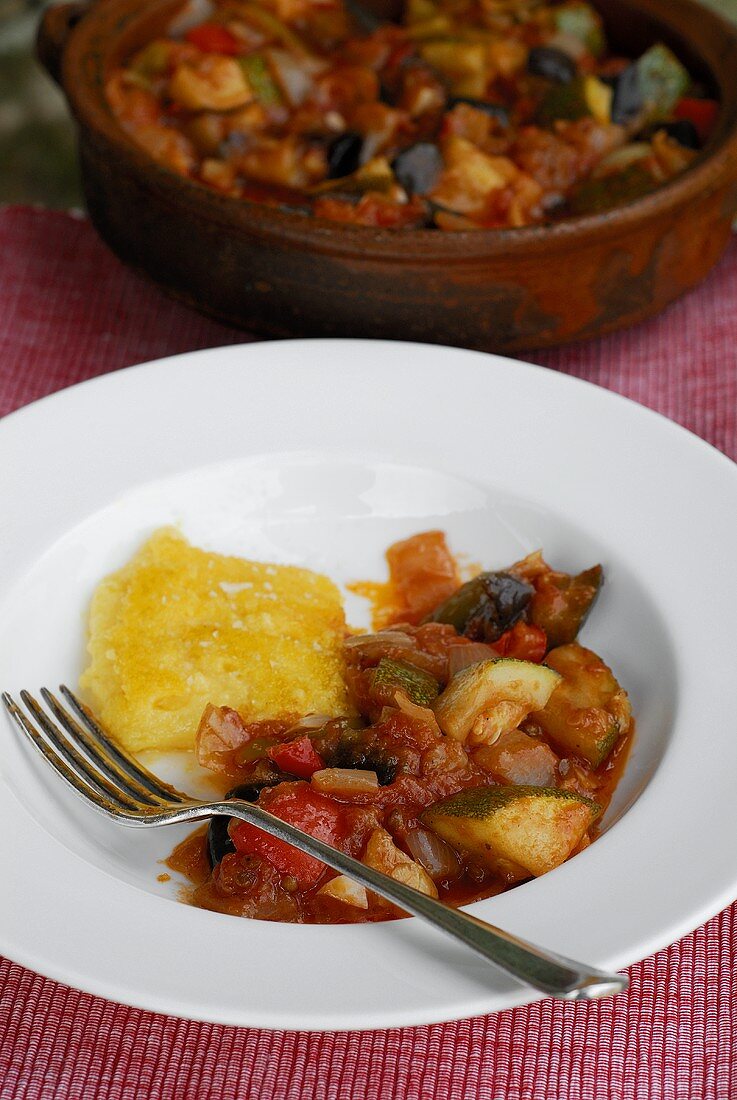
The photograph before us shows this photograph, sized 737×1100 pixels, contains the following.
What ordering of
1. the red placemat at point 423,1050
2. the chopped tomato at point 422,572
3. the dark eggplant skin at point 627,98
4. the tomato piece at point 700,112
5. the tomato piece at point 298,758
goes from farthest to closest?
the dark eggplant skin at point 627,98
the tomato piece at point 700,112
the chopped tomato at point 422,572
the tomato piece at point 298,758
the red placemat at point 423,1050

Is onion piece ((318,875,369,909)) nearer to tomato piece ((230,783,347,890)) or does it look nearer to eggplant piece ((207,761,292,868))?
tomato piece ((230,783,347,890))

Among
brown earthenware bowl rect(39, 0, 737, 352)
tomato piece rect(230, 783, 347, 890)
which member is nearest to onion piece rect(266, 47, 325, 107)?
brown earthenware bowl rect(39, 0, 737, 352)

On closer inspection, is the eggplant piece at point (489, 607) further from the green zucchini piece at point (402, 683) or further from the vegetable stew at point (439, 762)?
the green zucchini piece at point (402, 683)

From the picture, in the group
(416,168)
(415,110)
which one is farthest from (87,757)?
(415,110)

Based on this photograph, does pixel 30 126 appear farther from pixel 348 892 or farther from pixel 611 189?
pixel 348 892

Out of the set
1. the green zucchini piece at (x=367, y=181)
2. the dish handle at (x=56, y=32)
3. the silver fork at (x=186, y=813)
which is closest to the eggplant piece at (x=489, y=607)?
the silver fork at (x=186, y=813)

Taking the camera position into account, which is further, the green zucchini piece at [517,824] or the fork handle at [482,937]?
the green zucchini piece at [517,824]
